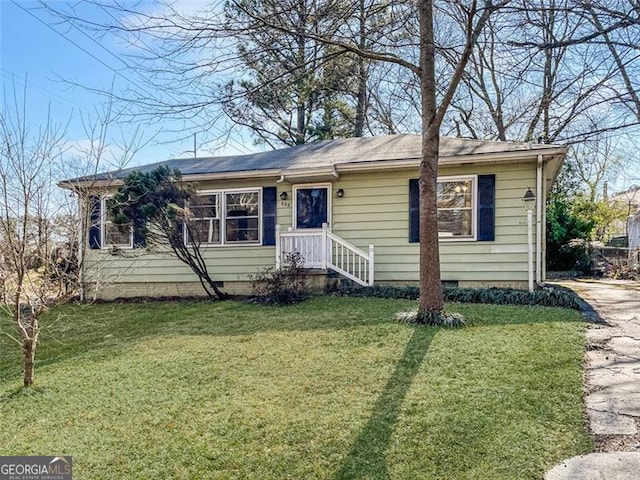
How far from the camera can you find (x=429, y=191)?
5684 mm

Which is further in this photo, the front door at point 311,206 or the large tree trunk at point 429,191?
the front door at point 311,206

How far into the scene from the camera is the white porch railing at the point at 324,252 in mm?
8555

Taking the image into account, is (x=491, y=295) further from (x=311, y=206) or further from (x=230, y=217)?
(x=230, y=217)

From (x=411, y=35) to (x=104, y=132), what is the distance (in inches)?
176

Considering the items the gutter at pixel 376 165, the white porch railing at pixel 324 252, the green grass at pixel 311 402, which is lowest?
the green grass at pixel 311 402

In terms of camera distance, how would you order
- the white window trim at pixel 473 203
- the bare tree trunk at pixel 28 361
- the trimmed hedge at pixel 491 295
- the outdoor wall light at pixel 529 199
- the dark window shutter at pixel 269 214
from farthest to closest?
the dark window shutter at pixel 269 214, the white window trim at pixel 473 203, the outdoor wall light at pixel 529 199, the trimmed hedge at pixel 491 295, the bare tree trunk at pixel 28 361

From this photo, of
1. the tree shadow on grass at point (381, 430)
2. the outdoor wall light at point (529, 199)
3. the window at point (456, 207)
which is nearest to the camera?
the tree shadow on grass at point (381, 430)

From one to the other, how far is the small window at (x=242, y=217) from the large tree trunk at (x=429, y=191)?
487 centimetres

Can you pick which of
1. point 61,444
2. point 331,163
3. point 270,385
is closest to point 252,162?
point 331,163

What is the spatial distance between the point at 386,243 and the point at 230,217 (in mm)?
3572

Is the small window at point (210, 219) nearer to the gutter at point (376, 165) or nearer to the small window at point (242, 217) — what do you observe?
the small window at point (242, 217)

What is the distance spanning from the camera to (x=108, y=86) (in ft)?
14.9

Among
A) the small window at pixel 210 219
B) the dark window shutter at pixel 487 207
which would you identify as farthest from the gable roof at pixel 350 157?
the small window at pixel 210 219

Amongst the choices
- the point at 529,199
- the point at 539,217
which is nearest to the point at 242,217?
the point at 529,199
